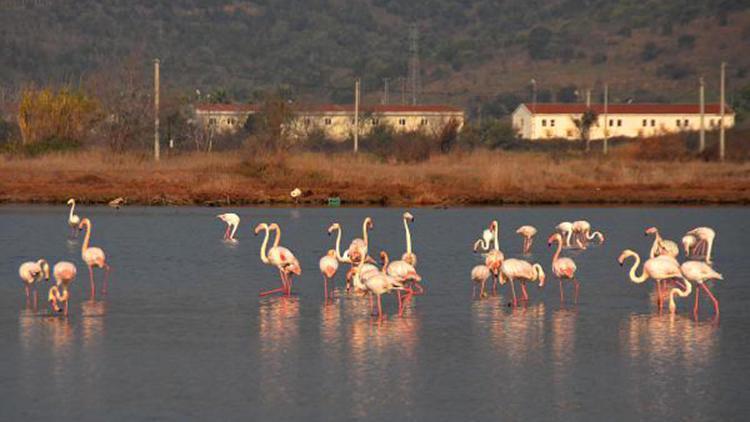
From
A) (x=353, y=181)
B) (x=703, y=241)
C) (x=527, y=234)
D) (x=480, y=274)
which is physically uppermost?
(x=353, y=181)

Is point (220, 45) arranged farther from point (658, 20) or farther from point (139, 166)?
point (139, 166)

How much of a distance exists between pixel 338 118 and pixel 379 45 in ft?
171

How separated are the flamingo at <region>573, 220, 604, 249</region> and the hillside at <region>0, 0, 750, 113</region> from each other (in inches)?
3043

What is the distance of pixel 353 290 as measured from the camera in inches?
813

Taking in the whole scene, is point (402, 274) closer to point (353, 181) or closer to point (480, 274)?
point (480, 274)

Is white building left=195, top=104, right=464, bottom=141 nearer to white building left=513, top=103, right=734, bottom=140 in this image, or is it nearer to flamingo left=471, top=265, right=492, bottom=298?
white building left=513, top=103, right=734, bottom=140

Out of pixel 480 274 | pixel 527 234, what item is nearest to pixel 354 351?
pixel 480 274

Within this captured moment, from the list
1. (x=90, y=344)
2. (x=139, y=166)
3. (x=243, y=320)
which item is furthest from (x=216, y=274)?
(x=139, y=166)

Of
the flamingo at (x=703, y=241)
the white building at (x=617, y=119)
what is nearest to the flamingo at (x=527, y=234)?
the flamingo at (x=703, y=241)

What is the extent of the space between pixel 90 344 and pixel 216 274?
23.0 ft

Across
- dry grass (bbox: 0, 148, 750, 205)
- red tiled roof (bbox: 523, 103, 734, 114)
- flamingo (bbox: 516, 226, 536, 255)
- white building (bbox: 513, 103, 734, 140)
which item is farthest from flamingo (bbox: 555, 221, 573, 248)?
red tiled roof (bbox: 523, 103, 734, 114)

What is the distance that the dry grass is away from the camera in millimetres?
40750

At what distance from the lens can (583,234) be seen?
2852 cm

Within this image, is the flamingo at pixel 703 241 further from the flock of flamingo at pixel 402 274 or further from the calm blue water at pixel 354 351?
the flock of flamingo at pixel 402 274
